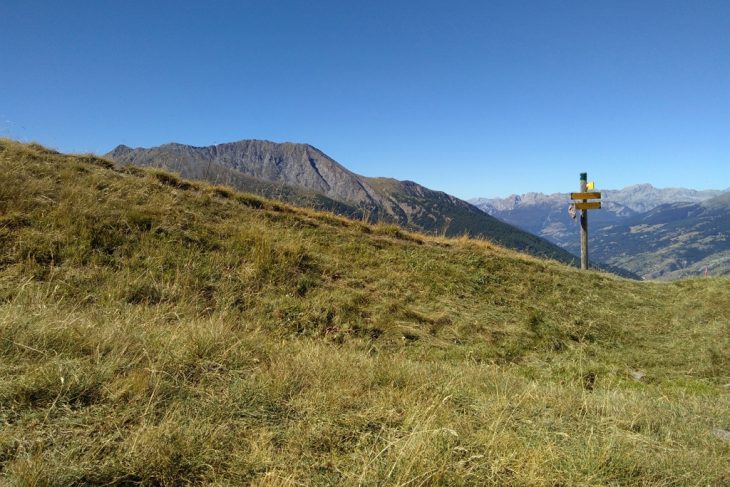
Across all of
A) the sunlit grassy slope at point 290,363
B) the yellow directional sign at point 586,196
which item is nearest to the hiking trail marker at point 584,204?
the yellow directional sign at point 586,196

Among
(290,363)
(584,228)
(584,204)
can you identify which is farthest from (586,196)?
(290,363)

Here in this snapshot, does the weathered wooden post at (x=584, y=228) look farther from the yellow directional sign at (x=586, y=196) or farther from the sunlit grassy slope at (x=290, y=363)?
the sunlit grassy slope at (x=290, y=363)

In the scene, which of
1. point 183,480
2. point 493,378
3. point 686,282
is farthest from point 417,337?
point 686,282

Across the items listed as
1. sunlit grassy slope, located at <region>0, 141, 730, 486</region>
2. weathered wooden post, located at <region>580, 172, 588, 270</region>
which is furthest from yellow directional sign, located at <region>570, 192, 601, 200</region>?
sunlit grassy slope, located at <region>0, 141, 730, 486</region>

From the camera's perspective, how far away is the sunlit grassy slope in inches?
108

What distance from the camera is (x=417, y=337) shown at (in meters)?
7.87

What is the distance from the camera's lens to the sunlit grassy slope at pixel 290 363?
8.96 feet

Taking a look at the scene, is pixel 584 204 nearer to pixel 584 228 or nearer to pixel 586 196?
pixel 586 196

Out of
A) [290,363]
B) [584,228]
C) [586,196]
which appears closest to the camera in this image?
[290,363]

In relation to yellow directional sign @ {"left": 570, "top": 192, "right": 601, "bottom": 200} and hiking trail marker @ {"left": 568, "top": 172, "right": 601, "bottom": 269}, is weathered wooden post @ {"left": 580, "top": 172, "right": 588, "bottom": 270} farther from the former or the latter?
yellow directional sign @ {"left": 570, "top": 192, "right": 601, "bottom": 200}

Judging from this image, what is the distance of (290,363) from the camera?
424 centimetres

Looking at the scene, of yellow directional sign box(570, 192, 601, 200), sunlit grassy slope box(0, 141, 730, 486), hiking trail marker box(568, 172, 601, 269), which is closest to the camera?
sunlit grassy slope box(0, 141, 730, 486)

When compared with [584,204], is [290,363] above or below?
below

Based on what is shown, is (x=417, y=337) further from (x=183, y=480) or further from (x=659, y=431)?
(x=183, y=480)
